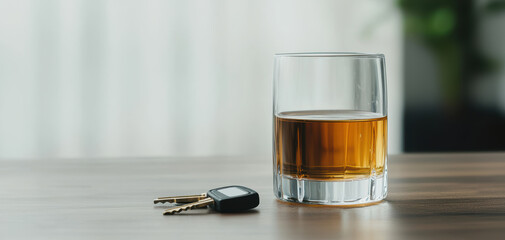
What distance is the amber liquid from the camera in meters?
0.74

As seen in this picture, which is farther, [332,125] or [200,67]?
[200,67]

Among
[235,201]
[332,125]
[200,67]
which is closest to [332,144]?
[332,125]

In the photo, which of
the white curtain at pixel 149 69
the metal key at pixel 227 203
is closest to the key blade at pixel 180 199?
the metal key at pixel 227 203

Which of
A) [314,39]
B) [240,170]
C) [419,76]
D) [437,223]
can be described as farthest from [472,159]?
[419,76]

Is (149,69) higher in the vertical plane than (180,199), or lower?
higher

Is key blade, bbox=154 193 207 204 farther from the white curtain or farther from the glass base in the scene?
the white curtain

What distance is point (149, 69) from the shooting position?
10.4 ft

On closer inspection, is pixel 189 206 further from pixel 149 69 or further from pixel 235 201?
pixel 149 69

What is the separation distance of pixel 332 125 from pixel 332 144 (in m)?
0.02

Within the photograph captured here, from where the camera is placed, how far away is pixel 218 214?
73 cm

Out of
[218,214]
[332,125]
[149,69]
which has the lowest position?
[218,214]

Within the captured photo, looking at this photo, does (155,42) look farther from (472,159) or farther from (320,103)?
(320,103)

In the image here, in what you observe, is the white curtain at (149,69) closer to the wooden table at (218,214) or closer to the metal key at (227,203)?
the wooden table at (218,214)

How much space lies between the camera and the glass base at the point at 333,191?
0.74 metres
